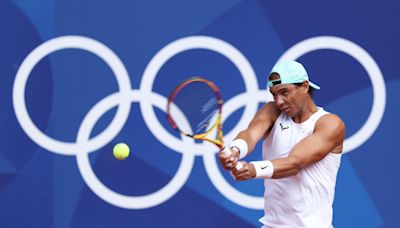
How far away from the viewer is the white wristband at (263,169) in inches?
161

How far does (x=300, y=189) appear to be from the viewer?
14.8 feet

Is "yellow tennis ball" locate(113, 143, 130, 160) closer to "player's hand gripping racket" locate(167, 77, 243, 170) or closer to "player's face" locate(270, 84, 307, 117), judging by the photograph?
"player's hand gripping racket" locate(167, 77, 243, 170)

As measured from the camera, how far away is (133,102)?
605cm

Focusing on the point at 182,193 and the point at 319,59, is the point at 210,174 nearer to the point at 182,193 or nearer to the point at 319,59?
the point at 182,193

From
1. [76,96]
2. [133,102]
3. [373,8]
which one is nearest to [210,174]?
[133,102]

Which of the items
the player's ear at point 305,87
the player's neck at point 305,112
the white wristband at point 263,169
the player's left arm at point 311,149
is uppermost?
the player's ear at point 305,87

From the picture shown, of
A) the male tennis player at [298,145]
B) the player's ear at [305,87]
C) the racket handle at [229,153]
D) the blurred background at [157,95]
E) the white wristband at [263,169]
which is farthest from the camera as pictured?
the blurred background at [157,95]

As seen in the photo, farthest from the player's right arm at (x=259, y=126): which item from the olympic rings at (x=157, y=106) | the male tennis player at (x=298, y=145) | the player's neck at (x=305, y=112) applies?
the olympic rings at (x=157, y=106)

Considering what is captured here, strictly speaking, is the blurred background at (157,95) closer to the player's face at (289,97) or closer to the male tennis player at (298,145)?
the male tennis player at (298,145)

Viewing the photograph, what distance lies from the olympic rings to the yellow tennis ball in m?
0.48

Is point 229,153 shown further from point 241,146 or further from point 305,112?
point 305,112

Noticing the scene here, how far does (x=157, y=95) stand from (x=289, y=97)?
1.79m

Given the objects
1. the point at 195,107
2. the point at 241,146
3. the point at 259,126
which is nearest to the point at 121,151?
the point at 195,107

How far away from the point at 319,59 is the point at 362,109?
50 cm
